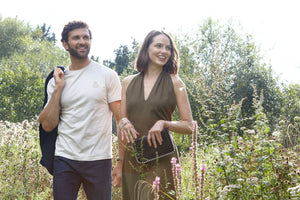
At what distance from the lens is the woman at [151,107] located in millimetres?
2918

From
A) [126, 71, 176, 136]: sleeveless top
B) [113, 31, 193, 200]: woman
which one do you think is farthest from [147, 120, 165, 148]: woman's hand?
[126, 71, 176, 136]: sleeveless top

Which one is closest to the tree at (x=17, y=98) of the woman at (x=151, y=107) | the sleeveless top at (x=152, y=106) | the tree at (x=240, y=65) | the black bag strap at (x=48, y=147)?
the tree at (x=240, y=65)

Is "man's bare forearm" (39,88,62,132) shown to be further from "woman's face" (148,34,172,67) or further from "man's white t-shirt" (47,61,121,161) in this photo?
"woman's face" (148,34,172,67)

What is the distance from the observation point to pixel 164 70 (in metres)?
3.22

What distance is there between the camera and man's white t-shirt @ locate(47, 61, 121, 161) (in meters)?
3.33

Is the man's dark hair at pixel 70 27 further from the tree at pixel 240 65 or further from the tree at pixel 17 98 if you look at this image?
the tree at pixel 17 98

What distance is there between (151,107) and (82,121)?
2.44 ft

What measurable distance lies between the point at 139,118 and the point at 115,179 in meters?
0.83

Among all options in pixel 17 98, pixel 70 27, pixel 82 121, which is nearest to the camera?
pixel 82 121

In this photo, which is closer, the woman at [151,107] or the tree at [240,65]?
the woman at [151,107]

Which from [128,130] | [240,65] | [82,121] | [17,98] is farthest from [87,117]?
[17,98]

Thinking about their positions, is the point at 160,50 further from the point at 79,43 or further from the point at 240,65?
the point at 240,65

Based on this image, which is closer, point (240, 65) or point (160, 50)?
point (160, 50)

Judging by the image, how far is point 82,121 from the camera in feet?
11.0
